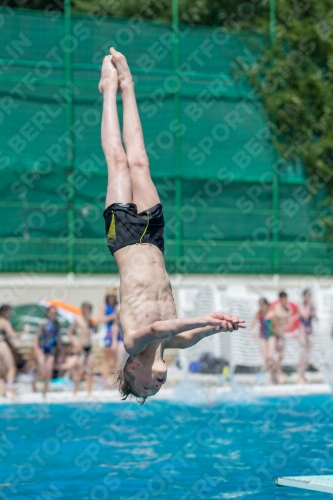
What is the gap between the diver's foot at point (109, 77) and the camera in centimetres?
790

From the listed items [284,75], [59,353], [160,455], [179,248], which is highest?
[284,75]

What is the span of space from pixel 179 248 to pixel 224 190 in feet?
6.26

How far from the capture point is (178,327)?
6059mm

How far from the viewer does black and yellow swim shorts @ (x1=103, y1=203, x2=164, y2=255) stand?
7277 millimetres

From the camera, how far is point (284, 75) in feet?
68.9

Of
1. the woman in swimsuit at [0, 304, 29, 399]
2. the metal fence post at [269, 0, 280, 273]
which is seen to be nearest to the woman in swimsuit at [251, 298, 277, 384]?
the woman in swimsuit at [0, 304, 29, 399]

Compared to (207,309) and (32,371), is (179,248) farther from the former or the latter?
(32,371)

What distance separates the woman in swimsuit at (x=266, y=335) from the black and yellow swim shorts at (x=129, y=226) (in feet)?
24.8

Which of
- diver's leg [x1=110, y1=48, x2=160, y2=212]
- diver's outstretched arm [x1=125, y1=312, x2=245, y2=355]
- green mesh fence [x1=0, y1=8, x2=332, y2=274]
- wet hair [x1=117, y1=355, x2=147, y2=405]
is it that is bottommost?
wet hair [x1=117, y1=355, x2=147, y2=405]

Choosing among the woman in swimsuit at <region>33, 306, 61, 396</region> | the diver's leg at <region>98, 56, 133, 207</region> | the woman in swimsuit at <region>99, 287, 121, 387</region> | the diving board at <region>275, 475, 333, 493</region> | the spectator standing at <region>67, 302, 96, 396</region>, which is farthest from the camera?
the woman in swimsuit at <region>99, 287, 121, 387</region>

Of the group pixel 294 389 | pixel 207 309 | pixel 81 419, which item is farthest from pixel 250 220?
pixel 81 419

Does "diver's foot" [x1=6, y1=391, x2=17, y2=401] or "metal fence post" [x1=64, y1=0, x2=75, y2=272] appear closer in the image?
"diver's foot" [x1=6, y1=391, x2=17, y2=401]

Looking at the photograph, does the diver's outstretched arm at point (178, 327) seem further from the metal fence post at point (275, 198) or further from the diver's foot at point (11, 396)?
the metal fence post at point (275, 198)

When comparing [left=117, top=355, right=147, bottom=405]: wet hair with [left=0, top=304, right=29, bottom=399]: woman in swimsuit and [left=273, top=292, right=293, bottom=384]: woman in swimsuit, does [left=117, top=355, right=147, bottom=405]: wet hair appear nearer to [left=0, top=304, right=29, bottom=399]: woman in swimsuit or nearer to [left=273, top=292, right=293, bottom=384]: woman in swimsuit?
[left=0, top=304, right=29, bottom=399]: woman in swimsuit
